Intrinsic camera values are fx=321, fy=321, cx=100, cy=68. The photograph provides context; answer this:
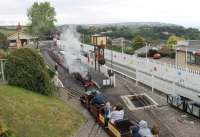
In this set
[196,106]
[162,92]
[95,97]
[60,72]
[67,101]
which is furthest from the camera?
[60,72]

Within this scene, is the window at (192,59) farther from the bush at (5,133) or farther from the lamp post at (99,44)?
the bush at (5,133)

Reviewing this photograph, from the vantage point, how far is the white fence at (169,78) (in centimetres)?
2428

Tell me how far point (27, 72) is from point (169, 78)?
490 inches

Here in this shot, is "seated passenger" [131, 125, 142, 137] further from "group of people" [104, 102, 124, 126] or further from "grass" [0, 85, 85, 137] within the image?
"grass" [0, 85, 85, 137]

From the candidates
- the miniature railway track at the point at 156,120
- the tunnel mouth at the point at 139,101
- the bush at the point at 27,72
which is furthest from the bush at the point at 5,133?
the tunnel mouth at the point at 139,101

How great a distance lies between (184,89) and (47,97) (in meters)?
10.5

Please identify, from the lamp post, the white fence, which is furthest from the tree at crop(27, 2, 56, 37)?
the white fence

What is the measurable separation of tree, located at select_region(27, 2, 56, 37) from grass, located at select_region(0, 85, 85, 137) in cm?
8389

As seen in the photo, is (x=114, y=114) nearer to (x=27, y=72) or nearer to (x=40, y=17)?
(x=27, y=72)

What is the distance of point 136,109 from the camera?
73.0ft

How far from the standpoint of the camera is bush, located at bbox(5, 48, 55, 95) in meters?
22.1

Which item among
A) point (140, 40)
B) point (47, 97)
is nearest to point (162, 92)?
point (47, 97)

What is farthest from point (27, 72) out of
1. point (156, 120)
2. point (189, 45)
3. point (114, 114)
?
point (189, 45)

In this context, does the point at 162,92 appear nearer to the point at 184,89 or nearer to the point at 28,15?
the point at 184,89
